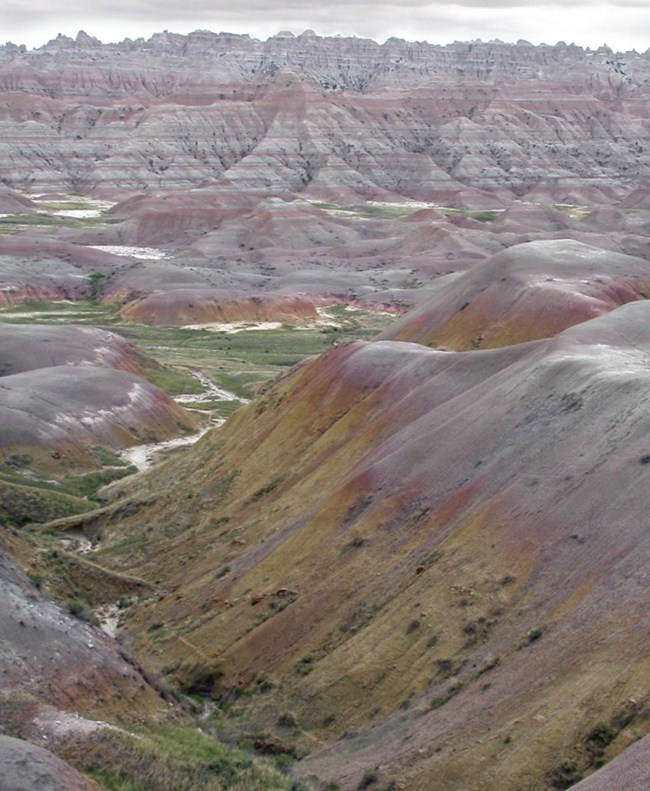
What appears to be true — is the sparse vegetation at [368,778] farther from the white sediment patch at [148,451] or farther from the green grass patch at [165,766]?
the white sediment patch at [148,451]

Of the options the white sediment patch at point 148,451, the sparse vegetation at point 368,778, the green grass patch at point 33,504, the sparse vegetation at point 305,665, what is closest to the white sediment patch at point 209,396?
the white sediment patch at point 148,451

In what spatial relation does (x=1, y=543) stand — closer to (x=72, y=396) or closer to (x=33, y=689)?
(x=33, y=689)

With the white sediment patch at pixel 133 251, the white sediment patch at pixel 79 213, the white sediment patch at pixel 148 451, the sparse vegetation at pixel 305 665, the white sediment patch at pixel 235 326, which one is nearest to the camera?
the sparse vegetation at pixel 305 665

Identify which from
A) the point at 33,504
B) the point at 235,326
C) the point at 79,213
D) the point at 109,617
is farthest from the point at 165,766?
the point at 79,213

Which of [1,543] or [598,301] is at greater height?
[598,301]

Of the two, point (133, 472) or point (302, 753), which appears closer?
point (302, 753)

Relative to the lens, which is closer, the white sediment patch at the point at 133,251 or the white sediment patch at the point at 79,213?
the white sediment patch at the point at 133,251

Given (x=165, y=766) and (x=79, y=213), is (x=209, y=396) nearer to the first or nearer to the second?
(x=165, y=766)

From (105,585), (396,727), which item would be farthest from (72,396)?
(396,727)
